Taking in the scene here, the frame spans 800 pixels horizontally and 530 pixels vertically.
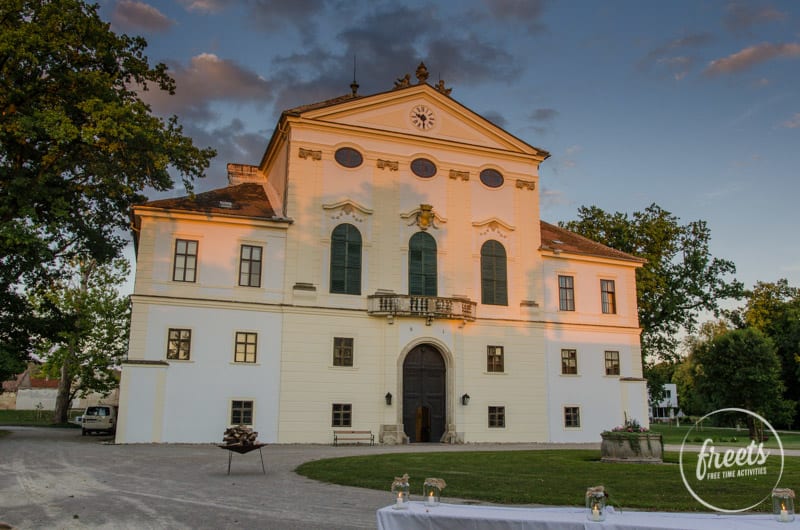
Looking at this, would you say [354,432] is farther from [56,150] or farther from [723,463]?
[723,463]

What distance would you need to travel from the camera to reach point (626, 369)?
119 ft

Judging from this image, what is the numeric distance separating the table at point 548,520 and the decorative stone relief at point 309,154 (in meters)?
27.2

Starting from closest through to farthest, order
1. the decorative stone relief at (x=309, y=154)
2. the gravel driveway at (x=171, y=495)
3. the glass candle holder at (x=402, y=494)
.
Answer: the glass candle holder at (x=402, y=494) < the gravel driveway at (x=171, y=495) < the decorative stone relief at (x=309, y=154)

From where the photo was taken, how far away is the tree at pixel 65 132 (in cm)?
2330

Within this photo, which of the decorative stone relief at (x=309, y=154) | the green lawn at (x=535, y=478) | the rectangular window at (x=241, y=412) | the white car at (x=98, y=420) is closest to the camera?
the green lawn at (x=535, y=478)

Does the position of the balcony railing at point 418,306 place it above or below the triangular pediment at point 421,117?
below

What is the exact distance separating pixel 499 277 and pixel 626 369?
8.75 metres

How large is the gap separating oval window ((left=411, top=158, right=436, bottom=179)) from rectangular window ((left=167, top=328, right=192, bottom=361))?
13418 mm

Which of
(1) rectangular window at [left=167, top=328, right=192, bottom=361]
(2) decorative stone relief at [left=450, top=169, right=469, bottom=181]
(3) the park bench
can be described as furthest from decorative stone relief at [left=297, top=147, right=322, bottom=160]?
(3) the park bench

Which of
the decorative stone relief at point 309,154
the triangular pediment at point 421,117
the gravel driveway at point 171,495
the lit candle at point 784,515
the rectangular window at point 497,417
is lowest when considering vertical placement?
the gravel driveway at point 171,495

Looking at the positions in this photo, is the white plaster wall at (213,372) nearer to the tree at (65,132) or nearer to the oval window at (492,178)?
the tree at (65,132)

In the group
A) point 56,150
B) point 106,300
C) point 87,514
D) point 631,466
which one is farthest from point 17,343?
point 631,466

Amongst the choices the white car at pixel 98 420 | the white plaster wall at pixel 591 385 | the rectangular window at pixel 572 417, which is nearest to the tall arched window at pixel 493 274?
the white plaster wall at pixel 591 385

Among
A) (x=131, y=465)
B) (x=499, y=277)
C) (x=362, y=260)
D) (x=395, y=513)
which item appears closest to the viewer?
(x=395, y=513)
